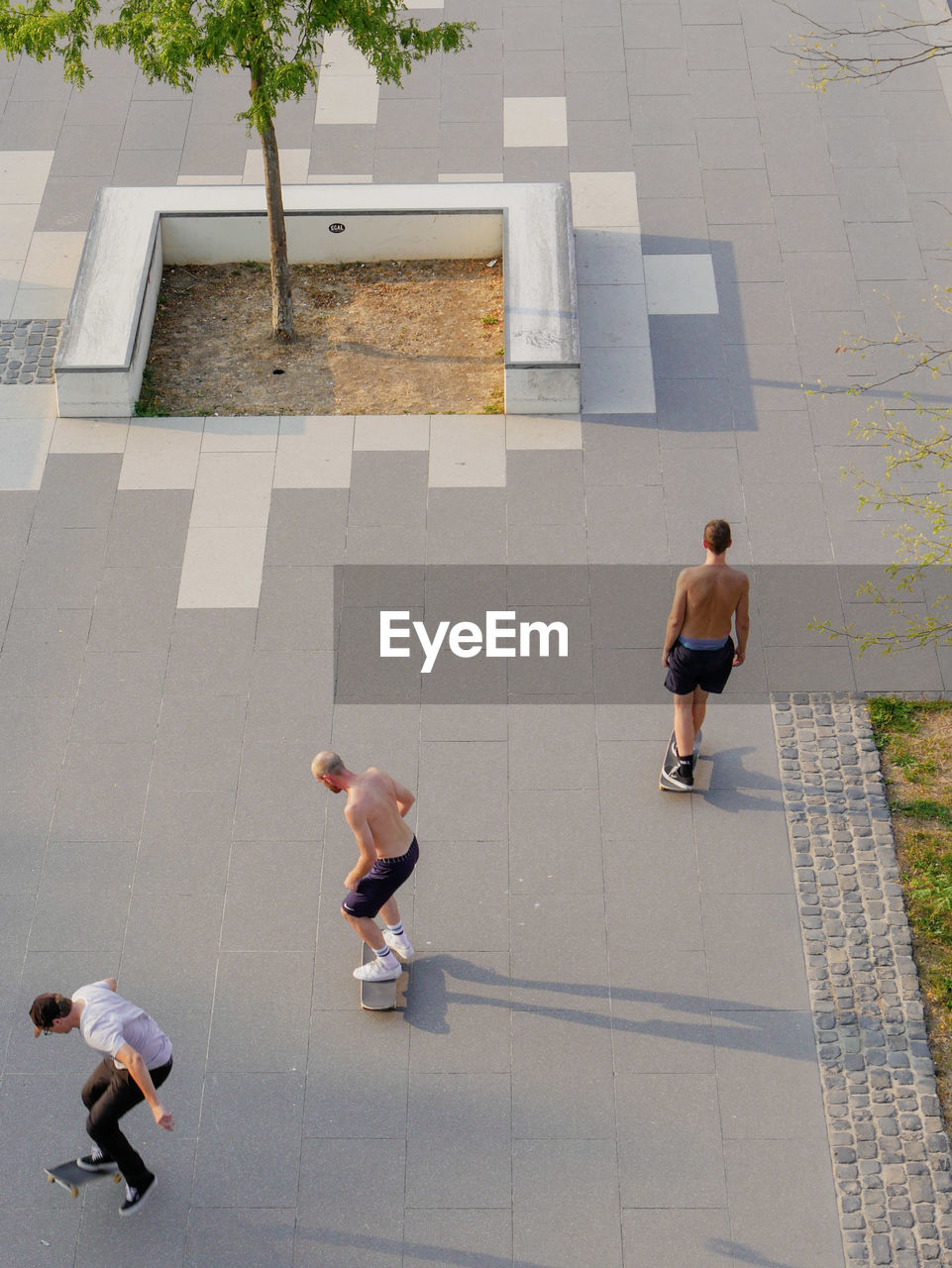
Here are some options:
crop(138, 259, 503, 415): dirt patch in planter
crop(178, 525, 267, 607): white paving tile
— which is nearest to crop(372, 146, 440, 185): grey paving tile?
crop(138, 259, 503, 415): dirt patch in planter

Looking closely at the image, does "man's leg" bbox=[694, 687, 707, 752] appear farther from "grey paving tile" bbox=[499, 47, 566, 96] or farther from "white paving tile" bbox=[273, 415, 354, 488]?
"grey paving tile" bbox=[499, 47, 566, 96]

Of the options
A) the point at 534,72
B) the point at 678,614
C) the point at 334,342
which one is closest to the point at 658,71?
the point at 534,72

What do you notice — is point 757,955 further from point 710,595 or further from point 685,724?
point 710,595

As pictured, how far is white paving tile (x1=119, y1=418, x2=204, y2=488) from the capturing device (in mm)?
10336

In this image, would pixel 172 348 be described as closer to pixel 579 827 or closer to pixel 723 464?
pixel 723 464

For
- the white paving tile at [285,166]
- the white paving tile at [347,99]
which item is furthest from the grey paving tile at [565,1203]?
the white paving tile at [347,99]

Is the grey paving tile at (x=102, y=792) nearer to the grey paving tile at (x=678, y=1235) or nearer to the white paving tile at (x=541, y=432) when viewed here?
the grey paving tile at (x=678, y=1235)

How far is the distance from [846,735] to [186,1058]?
174 inches

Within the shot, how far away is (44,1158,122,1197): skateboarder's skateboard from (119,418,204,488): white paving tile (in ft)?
16.9

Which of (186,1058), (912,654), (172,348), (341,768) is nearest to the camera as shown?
(341,768)

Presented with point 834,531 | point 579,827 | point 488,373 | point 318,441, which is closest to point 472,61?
point 488,373

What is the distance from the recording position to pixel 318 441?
1064cm

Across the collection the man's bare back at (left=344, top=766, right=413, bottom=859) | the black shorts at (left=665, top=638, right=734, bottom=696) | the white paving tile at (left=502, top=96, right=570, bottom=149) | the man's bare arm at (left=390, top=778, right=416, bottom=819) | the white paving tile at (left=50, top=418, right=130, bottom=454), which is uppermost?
the white paving tile at (left=502, top=96, right=570, bottom=149)

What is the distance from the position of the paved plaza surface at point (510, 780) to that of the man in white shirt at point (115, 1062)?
0.32 m
